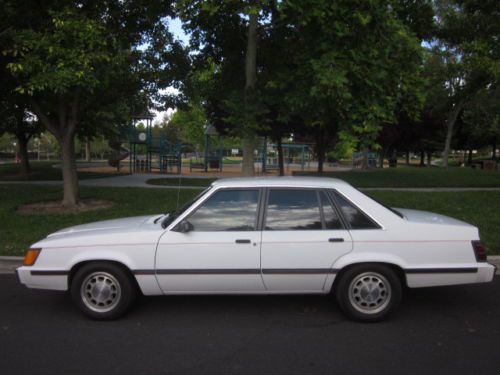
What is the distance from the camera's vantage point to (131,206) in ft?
39.5

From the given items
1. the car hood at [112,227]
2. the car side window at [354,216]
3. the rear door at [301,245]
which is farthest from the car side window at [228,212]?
the car side window at [354,216]

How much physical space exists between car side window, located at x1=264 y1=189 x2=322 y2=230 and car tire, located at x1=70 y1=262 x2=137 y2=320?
1.52 metres

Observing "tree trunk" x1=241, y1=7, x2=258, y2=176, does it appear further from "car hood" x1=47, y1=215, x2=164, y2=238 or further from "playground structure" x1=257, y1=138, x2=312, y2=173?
"playground structure" x1=257, y1=138, x2=312, y2=173

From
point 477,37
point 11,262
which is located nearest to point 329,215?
point 11,262

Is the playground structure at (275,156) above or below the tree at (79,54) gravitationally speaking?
below

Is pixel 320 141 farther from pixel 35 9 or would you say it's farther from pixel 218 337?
pixel 218 337

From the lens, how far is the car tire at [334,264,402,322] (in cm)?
476

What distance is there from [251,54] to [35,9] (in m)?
4.60

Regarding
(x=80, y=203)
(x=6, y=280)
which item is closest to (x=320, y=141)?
(x=80, y=203)

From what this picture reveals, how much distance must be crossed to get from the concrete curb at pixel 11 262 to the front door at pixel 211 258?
3.49 meters

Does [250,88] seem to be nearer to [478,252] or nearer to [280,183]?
[280,183]

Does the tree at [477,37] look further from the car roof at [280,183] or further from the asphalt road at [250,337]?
the car roof at [280,183]

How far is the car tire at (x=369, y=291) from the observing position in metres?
4.76

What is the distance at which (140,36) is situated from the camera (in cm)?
1217
